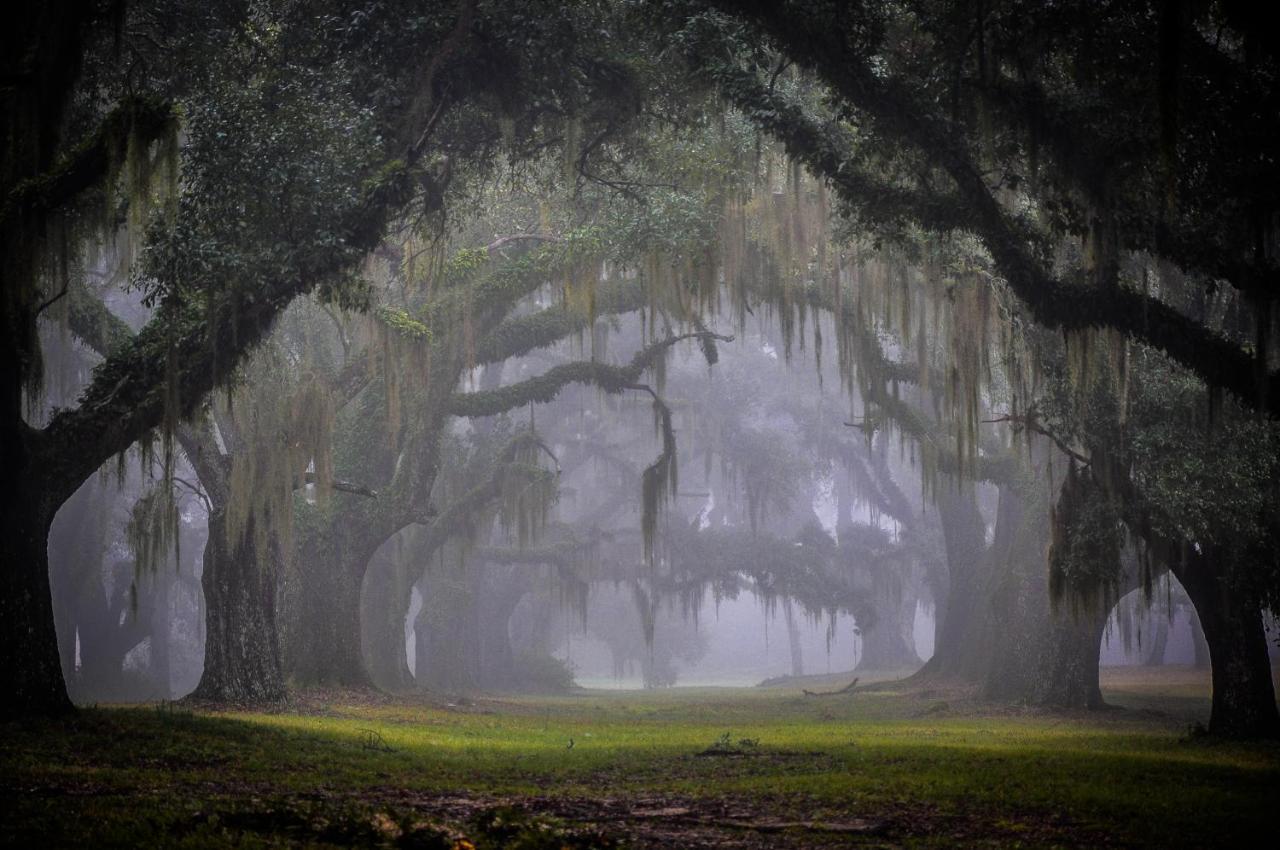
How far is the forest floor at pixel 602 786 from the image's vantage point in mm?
6055

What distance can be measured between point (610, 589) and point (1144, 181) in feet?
145

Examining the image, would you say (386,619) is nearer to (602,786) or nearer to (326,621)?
(326,621)

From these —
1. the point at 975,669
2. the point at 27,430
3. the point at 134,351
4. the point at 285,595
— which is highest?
the point at 134,351

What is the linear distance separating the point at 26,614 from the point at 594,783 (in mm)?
5993

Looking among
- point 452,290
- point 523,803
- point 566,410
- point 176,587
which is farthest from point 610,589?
point 523,803

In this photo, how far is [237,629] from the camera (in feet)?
57.9

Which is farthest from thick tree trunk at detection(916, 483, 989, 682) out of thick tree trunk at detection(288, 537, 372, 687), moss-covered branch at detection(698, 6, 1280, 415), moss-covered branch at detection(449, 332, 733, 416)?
moss-covered branch at detection(698, 6, 1280, 415)

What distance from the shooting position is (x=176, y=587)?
1726 inches

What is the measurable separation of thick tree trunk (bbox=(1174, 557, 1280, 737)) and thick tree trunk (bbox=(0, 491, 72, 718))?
43.8ft

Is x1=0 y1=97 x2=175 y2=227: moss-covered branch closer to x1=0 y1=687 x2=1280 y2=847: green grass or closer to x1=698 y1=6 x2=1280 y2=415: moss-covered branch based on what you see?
x1=0 y1=687 x2=1280 y2=847: green grass

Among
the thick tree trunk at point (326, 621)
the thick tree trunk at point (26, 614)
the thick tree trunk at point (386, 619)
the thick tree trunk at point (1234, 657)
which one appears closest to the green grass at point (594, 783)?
the thick tree trunk at point (26, 614)

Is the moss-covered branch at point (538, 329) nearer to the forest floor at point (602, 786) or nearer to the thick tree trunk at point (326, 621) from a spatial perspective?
the thick tree trunk at point (326, 621)

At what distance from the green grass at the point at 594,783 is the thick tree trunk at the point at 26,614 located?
51 cm

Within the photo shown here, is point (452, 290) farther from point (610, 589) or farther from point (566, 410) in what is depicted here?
point (610, 589)
